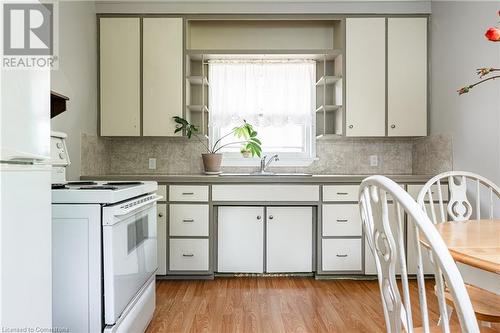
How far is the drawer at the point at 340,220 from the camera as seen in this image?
127 inches

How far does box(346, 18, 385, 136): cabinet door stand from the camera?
3479mm

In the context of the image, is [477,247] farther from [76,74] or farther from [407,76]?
[76,74]

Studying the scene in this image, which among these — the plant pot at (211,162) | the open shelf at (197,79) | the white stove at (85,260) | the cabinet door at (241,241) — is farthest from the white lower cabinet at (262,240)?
the white stove at (85,260)

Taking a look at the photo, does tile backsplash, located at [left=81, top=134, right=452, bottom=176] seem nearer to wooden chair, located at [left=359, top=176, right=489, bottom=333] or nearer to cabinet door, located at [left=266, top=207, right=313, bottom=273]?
cabinet door, located at [left=266, top=207, right=313, bottom=273]

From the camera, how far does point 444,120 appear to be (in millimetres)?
3305

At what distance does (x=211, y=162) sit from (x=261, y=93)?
91 cm

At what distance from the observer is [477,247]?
3.58 feet

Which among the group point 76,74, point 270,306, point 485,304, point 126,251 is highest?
point 76,74

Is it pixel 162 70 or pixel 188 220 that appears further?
pixel 162 70

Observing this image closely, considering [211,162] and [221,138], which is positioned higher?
[221,138]

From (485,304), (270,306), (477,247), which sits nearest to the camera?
(477,247)

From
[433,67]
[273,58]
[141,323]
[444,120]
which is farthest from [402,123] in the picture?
[141,323]

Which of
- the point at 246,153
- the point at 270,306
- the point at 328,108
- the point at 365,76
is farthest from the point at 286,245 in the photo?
the point at 365,76

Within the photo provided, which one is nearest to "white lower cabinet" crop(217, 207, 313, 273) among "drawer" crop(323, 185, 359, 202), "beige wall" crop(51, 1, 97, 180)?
"drawer" crop(323, 185, 359, 202)
